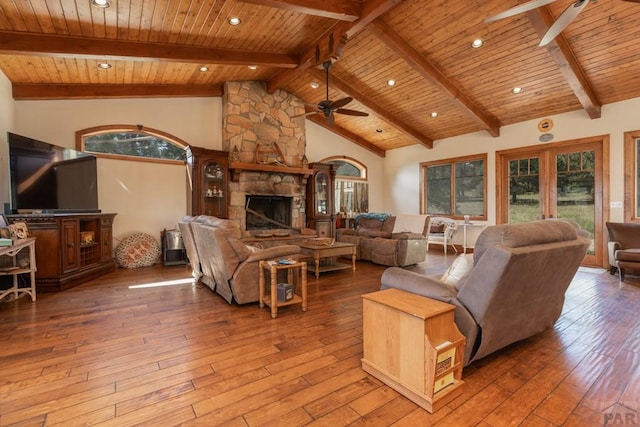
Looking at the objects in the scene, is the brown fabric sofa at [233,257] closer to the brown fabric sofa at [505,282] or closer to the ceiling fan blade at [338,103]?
the brown fabric sofa at [505,282]

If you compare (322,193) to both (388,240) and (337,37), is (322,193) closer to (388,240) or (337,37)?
(388,240)

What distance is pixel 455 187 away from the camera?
8055mm

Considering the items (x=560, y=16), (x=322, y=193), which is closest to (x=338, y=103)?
(x=560, y=16)

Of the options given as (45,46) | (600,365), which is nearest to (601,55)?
(600,365)

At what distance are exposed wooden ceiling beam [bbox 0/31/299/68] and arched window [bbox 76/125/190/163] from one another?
200 cm

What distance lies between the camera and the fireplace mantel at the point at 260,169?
254 inches

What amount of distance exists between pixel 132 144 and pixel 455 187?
7443 mm

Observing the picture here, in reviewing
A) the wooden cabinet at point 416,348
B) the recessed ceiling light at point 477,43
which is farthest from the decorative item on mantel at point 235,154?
the wooden cabinet at point 416,348

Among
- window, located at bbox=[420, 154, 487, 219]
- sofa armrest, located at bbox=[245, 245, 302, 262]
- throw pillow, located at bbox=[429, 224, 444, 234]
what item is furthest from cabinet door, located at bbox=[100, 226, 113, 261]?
window, located at bbox=[420, 154, 487, 219]

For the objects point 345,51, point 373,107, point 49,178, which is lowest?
point 49,178

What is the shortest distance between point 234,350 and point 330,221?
5.67 m

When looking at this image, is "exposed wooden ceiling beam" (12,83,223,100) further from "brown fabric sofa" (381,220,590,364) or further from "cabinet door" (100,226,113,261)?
"brown fabric sofa" (381,220,590,364)

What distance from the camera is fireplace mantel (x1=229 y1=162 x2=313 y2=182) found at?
21.2ft

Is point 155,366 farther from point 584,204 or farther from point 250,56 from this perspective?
point 584,204
